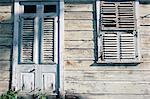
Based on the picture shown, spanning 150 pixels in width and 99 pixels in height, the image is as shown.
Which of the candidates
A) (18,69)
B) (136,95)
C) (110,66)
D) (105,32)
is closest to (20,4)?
(18,69)

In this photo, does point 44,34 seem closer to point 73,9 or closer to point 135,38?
point 73,9

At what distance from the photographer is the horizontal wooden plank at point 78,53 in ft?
22.2

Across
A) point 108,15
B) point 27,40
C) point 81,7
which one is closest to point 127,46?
point 108,15

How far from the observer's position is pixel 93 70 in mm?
6707

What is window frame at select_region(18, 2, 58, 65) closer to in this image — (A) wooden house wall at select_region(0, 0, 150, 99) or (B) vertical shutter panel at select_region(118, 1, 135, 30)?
(A) wooden house wall at select_region(0, 0, 150, 99)

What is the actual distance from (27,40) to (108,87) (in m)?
1.99

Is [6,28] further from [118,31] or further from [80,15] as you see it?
[118,31]

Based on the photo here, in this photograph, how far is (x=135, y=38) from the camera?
677cm

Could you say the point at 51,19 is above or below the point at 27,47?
above

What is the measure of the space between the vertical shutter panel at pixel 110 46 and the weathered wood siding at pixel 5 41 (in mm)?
2018

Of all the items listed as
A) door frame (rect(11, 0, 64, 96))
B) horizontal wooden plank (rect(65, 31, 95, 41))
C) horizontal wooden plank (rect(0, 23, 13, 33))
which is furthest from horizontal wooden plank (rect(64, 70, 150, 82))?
horizontal wooden plank (rect(0, 23, 13, 33))

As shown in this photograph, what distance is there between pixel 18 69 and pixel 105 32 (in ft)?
6.60

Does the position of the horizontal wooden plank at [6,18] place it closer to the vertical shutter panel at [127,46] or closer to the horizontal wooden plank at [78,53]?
the horizontal wooden plank at [78,53]

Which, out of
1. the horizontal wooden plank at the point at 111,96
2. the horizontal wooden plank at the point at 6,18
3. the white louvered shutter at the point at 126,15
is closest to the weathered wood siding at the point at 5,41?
the horizontal wooden plank at the point at 6,18
